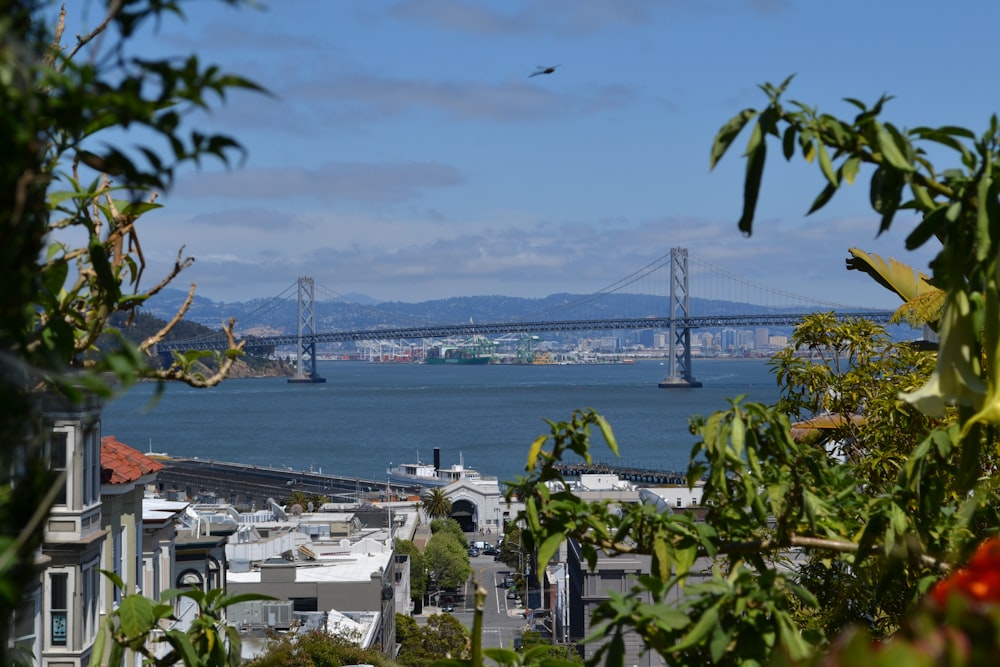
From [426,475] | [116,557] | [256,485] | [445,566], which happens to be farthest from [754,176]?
[426,475]

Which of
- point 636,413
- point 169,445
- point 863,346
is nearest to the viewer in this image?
point 863,346

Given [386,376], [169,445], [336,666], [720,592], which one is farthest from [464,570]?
[386,376]

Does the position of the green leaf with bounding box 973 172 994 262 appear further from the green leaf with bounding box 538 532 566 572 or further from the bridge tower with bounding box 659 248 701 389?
the bridge tower with bounding box 659 248 701 389

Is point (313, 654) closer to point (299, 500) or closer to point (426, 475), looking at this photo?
point (299, 500)

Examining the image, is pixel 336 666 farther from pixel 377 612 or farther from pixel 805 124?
pixel 805 124

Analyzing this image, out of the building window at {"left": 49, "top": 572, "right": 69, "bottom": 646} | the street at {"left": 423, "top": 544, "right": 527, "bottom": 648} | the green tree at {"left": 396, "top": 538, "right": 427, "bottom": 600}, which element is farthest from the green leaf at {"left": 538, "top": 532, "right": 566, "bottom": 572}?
the green tree at {"left": 396, "top": 538, "right": 427, "bottom": 600}

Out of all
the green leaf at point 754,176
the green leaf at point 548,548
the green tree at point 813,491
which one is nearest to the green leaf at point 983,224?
the green tree at point 813,491
